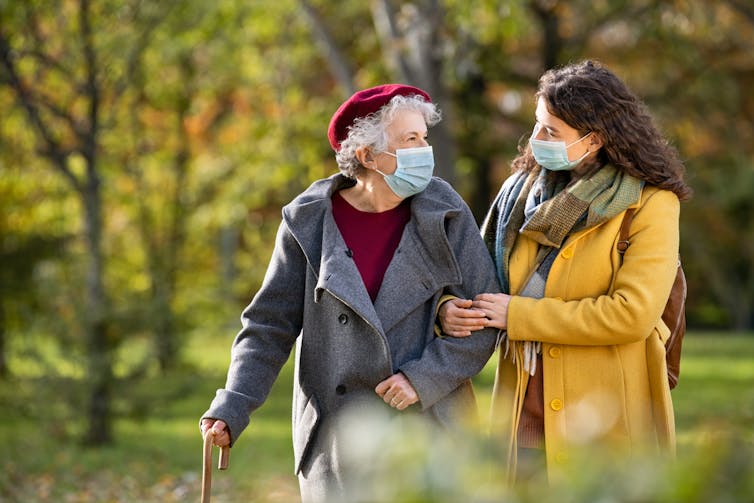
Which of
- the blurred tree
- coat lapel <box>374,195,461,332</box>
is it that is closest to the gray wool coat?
coat lapel <box>374,195,461,332</box>

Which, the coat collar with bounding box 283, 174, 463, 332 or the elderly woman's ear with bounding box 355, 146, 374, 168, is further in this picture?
the elderly woman's ear with bounding box 355, 146, 374, 168

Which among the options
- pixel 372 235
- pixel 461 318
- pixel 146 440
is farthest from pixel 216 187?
pixel 461 318

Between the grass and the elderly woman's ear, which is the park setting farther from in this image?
the elderly woman's ear

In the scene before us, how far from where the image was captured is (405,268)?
3.59m

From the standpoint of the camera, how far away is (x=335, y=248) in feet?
11.9

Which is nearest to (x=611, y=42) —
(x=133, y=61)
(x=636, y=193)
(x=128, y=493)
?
(x=133, y=61)

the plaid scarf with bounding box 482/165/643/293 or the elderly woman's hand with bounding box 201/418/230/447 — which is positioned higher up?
the plaid scarf with bounding box 482/165/643/293

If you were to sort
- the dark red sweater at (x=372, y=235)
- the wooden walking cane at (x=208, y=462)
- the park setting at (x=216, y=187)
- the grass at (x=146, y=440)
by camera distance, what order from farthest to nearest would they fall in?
the grass at (x=146, y=440)
the park setting at (x=216, y=187)
the dark red sweater at (x=372, y=235)
the wooden walking cane at (x=208, y=462)

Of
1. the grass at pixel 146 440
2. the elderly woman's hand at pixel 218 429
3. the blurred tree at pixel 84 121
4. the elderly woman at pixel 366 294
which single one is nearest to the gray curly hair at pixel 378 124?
the elderly woman at pixel 366 294

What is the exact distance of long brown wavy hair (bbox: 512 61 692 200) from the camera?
357 cm

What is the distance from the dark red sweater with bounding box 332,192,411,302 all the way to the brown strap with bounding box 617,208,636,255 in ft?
2.12

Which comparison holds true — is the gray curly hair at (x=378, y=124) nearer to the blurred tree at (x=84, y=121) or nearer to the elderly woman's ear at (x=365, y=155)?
the elderly woman's ear at (x=365, y=155)

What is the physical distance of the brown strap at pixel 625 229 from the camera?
11.7 feet

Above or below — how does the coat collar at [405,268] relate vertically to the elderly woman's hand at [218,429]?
above
